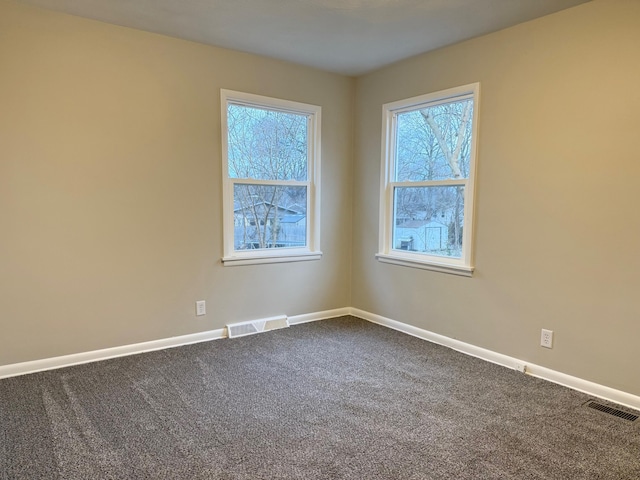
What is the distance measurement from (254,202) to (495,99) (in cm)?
214

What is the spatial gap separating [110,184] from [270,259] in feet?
→ 4.85

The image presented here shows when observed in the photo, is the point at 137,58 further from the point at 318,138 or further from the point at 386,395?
the point at 386,395

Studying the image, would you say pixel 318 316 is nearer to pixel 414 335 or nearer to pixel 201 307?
pixel 414 335

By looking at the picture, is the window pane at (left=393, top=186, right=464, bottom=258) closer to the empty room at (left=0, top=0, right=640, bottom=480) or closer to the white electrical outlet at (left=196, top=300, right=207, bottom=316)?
the empty room at (left=0, top=0, right=640, bottom=480)

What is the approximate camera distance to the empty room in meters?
2.13

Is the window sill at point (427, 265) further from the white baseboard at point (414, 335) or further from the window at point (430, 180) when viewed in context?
the white baseboard at point (414, 335)

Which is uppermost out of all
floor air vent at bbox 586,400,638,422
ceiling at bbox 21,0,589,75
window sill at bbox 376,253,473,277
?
ceiling at bbox 21,0,589,75

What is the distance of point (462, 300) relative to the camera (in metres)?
3.34

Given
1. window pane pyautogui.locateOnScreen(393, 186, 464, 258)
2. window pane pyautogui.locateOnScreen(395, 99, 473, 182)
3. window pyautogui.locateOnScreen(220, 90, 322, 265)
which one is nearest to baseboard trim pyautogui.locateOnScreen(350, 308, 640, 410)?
window pane pyautogui.locateOnScreen(393, 186, 464, 258)

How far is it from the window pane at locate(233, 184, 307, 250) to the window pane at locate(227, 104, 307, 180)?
0.14 metres

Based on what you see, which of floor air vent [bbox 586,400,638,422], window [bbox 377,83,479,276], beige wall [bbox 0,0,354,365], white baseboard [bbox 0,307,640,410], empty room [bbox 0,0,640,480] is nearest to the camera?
empty room [bbox 0,0,640,480]

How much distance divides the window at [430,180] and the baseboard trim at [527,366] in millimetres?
592

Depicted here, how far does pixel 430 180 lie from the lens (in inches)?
141

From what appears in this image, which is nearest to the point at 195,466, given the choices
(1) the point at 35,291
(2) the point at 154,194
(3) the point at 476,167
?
(1) the point at 35,291
